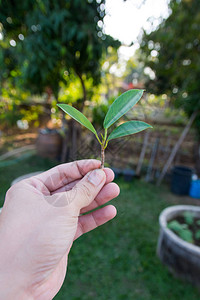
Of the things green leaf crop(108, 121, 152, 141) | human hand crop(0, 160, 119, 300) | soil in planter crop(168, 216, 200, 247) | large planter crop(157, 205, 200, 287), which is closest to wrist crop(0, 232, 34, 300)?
human hand crop(0, 160, 119, 300)

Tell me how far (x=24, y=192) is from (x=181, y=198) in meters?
2.67

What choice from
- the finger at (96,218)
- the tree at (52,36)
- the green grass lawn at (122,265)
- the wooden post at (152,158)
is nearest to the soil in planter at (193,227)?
the green grass lawn at (122,265)

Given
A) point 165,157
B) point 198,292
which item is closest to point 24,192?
point 198,292

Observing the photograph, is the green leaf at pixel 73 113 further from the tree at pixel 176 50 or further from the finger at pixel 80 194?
the tree at pixel 176 50

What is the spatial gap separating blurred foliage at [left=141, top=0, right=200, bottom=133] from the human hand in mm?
2805

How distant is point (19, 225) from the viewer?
486 millimetres

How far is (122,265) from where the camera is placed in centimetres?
147

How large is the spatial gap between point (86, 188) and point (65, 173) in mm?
152

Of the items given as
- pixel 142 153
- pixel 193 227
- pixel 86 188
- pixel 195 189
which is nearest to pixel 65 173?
pixel 86 188

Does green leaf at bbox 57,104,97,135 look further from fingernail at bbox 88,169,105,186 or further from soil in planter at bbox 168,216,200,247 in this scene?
soil in planter at bbox 168,216,200,247

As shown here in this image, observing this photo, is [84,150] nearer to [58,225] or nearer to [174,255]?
[58,225]

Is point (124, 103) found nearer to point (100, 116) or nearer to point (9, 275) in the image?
point (9, 275)

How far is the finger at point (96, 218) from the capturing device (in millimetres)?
710

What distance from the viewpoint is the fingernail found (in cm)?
60
